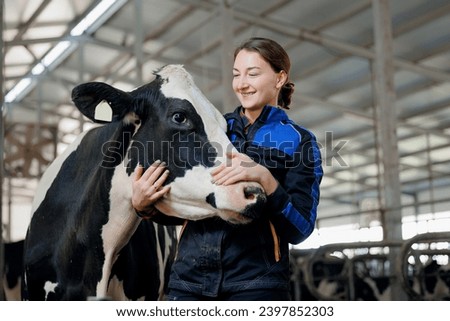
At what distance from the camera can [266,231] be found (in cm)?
120

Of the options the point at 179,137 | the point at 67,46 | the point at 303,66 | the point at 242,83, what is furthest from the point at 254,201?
the point at 67,46

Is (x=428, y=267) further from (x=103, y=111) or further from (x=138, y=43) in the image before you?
(x=138, y=43)

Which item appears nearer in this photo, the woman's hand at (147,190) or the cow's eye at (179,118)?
the woman's hand at (147,190)

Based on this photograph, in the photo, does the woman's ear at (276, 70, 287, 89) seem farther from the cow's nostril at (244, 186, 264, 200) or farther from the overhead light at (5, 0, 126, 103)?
the overhead light at (5, 0, 126, 103)

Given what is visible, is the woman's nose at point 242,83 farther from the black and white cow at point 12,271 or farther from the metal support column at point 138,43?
the metal support column at point 138,43

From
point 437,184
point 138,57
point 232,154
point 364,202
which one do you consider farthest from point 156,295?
point 364,202

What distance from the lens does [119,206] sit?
176 centimetres

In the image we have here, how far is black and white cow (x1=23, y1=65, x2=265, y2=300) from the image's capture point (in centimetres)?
141

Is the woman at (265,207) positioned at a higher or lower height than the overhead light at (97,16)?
lower

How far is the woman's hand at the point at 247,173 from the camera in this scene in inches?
44.4

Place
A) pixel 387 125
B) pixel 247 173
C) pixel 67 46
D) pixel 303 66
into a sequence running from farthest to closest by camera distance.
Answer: pixel 67 46 → pixel 303 66 → pixel 387 125 → pixel 247 173

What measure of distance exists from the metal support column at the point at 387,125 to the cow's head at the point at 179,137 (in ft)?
10.2

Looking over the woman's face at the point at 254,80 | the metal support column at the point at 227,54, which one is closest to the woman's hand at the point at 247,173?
the woman's face at the point at 254,80

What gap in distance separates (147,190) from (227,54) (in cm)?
485
